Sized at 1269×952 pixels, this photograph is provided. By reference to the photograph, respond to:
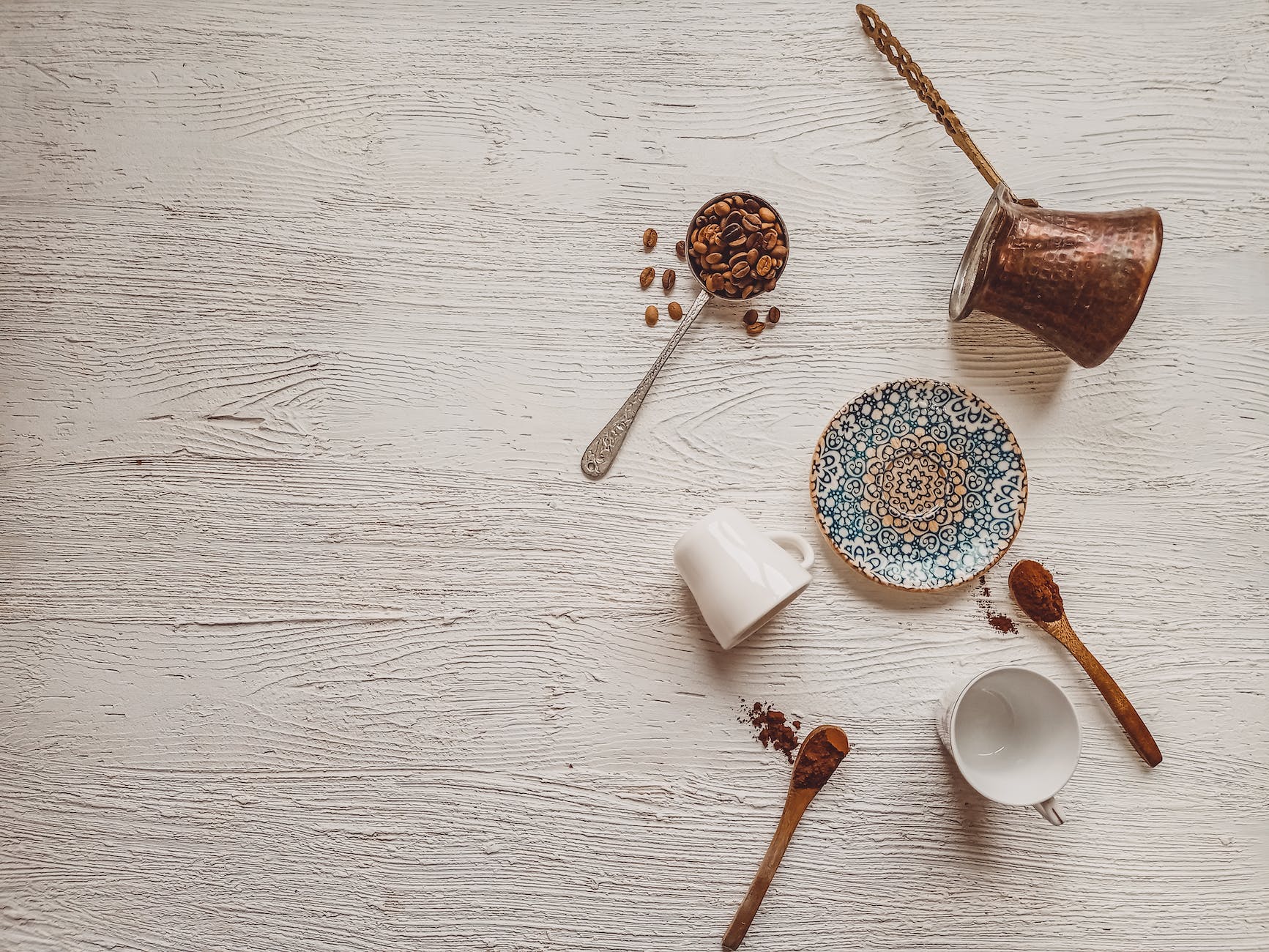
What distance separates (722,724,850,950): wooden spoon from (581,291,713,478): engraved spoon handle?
453 millimetres

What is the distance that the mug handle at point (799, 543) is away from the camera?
0.88 meters

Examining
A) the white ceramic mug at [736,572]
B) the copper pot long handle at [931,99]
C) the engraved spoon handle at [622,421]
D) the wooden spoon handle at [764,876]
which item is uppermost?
the copper pot long handle at [931,99]

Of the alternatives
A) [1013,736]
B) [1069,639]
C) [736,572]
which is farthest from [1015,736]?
[736,572]

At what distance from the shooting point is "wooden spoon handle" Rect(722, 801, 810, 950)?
3.01 feet

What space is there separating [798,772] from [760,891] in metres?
0.16

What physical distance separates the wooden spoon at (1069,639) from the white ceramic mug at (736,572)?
306 mm

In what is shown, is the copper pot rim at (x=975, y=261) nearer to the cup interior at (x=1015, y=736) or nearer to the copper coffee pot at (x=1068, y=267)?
the copper coffee pot at (x=1068, y=267)

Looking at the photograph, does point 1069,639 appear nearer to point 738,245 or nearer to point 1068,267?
point 1068,267

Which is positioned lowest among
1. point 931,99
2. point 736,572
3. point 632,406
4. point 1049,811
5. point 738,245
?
point 1049,811

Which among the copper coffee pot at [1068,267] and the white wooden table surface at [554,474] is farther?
the white wooden table surface at [554,474]

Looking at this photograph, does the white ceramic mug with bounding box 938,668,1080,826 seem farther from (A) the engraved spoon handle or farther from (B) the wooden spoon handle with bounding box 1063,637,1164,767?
(A) the engraved spoon handle

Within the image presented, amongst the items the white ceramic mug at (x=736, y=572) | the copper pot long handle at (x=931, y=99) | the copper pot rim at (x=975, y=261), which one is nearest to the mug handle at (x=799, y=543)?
the white ceramic mug at (x=736, y=572)

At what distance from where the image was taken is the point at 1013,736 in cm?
93

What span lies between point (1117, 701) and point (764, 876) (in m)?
0.51
